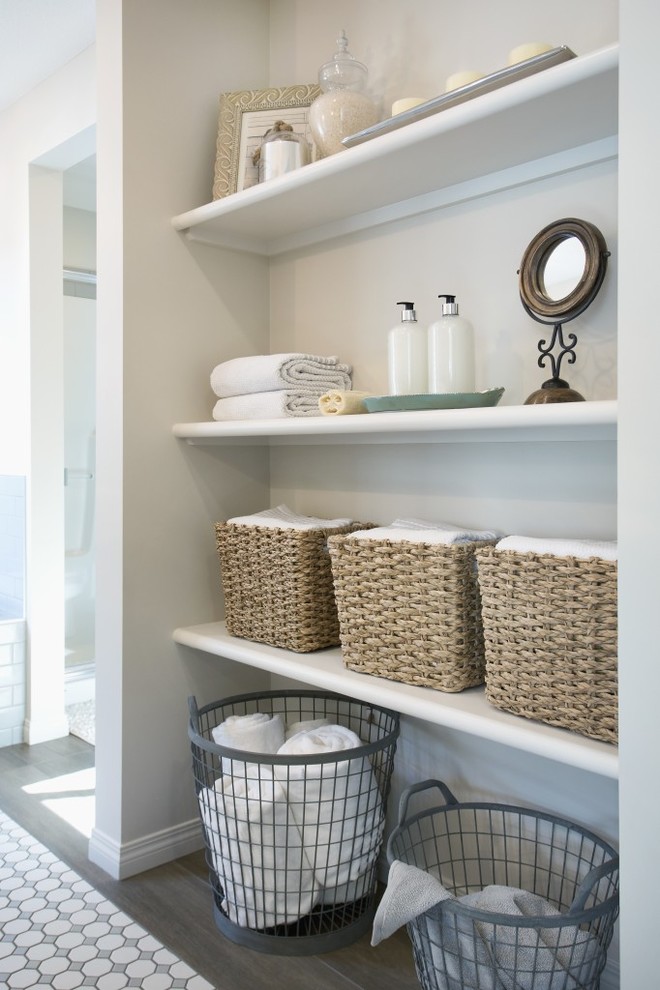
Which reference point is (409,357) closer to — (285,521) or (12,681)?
(285,521)

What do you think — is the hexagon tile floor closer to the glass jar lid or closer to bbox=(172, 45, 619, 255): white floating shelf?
bbox=(172, 45, 619, 255): white floating shelf

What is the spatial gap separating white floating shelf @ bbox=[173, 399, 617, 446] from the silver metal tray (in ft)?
1.77

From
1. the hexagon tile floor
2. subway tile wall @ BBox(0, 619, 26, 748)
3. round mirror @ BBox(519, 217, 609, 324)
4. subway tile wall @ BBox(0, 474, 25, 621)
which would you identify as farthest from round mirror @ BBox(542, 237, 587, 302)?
subway tile wall @ BBox(0, 619, 26, 748)

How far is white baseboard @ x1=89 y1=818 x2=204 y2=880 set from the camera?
1.93 metres

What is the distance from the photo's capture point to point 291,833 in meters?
1.65

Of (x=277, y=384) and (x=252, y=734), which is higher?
(x=277, y=384)

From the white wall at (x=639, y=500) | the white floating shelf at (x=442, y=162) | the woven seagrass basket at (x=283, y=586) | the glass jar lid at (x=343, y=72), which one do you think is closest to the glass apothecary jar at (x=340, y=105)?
the glass jar lid at (x=343, y=72)

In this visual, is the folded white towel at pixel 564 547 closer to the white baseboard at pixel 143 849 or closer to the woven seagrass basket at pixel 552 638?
the woven seagrass basket at pixel 552 638

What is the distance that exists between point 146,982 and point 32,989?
0.21m

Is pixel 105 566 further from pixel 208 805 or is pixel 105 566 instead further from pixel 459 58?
pixel 459 58

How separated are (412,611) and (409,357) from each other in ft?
1.65

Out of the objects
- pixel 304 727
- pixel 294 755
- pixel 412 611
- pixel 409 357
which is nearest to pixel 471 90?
pixel 409 357

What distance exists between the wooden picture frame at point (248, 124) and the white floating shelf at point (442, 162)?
0.10m

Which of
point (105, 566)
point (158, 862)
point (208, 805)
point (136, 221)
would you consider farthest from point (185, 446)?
point (158, 862)
